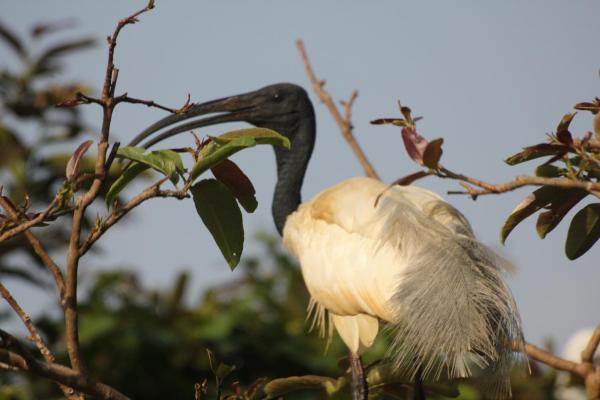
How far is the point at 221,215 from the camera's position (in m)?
2.01

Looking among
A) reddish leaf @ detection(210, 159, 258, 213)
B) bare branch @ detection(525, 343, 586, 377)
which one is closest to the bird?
bare branch @ detection(525, 343, 586, 377)

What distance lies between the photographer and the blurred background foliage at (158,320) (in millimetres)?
6117

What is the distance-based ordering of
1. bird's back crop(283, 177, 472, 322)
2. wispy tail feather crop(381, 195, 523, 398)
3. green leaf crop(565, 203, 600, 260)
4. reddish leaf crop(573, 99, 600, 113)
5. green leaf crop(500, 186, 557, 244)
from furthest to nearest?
bird's back crop(283, 177, 472, 322), wispy tail feather crop(381, 195, 523, 398), green leaf crop(565, 203, 600, 260), green leaf crop(500, 186, 557, 244), reddish leaf crop(573, 99, 600, 113)

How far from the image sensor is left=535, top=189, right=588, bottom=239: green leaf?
222 centimetres

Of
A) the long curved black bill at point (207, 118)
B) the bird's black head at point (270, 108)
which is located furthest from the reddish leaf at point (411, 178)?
the bird's black head at point (270, 108)

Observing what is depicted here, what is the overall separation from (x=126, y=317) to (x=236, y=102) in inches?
82.8

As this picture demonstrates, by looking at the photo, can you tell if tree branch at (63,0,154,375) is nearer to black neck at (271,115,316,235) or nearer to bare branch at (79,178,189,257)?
bare branch at (79,178,189,257)

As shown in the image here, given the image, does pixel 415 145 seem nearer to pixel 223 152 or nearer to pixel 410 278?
pixel 223 152

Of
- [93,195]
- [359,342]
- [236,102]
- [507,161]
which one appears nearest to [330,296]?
[359,342]

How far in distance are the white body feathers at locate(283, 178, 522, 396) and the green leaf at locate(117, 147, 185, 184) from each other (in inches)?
60.8

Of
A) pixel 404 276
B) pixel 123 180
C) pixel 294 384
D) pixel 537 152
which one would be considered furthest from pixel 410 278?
pixel 123 180

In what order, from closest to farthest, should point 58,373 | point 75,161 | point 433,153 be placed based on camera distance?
point 58,373 < point 75,161 < point 433,153

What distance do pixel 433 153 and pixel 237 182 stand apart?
1.38 ft

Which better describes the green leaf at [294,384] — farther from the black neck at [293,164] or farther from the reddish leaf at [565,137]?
the black neck at [293,164]
